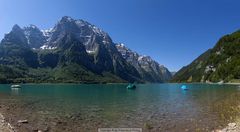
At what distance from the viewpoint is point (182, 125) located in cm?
3284

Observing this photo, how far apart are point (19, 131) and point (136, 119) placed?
15.5 metres

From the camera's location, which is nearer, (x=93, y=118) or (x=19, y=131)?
(x=19, y=131)

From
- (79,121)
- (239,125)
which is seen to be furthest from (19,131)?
(239,125)

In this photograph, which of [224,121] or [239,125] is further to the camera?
[224,121]

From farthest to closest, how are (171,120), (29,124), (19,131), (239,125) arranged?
(171,120) → (29,124) → (19,131) → (239,125)

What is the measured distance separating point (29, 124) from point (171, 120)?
18.8 meters

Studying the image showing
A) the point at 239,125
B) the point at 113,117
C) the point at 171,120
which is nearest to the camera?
the point at 239,125

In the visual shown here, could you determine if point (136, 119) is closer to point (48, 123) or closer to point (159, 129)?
point (159, 129)

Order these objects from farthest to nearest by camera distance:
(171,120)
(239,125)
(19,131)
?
(171,120) → (19,131) → (239,125)

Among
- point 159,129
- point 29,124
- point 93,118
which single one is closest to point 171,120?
point 159,129

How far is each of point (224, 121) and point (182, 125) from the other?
539 centimetres

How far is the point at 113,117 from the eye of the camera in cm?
3906

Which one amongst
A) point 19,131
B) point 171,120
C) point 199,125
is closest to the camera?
point 19,131

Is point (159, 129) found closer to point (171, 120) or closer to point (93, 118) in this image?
point (171, 120)
